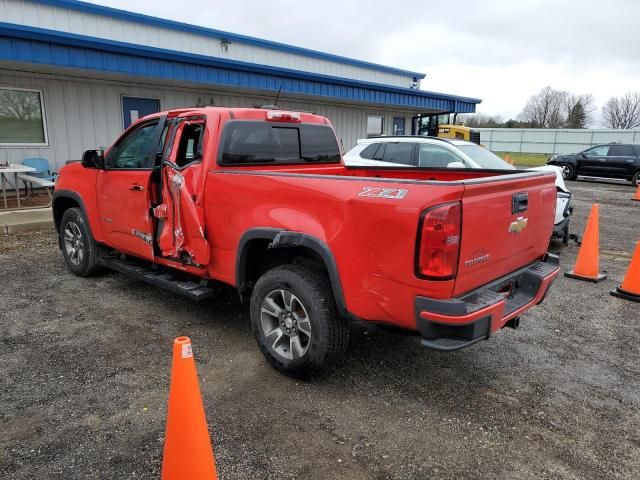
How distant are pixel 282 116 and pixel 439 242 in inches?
96.9

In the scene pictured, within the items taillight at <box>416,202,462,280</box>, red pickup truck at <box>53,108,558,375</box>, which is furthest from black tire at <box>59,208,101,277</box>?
taillight at <box>416,202,462,280</box>

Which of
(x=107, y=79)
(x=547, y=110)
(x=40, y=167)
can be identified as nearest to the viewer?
(x=40, y=167)

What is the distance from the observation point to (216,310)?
487cm

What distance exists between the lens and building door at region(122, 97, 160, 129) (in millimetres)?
11359

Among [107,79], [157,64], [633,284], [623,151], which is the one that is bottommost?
[633,284]

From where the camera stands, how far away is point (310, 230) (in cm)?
313

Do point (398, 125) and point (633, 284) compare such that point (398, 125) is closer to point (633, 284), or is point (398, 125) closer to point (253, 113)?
point (633, 284)

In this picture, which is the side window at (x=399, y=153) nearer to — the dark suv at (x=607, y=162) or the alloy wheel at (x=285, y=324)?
the alloy wheel at (x=285, y=324)

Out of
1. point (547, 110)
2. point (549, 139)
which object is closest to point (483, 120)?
point (547, 110)

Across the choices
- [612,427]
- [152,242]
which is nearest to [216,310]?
[152,242]

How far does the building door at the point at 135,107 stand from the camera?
11.4m

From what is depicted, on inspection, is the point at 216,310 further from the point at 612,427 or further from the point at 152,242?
the point at 612,427

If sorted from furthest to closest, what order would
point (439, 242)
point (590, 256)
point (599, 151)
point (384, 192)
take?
point (599, 151), point (590, 256), point (384, 192), point (439, 242)

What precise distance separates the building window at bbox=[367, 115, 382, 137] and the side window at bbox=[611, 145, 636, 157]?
961cm
